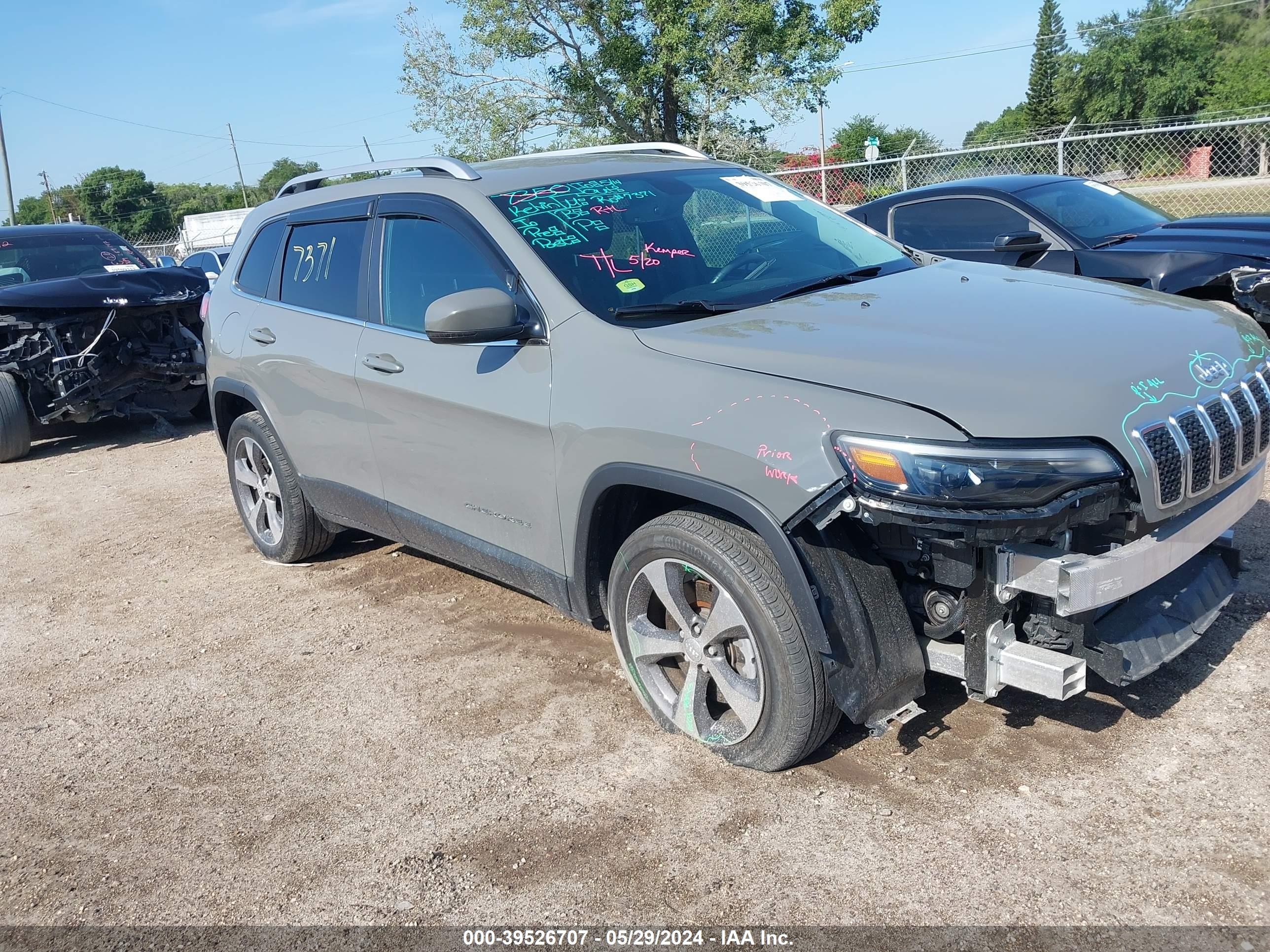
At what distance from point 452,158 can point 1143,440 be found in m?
2.92

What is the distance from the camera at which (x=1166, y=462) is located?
8.95 feet

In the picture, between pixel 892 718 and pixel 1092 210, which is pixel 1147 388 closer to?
pixel 892 718

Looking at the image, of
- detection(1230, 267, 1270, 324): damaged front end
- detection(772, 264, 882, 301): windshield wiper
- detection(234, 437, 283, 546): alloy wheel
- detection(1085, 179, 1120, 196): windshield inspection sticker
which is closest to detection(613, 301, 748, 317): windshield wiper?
detection(772, 264, 882, 301): windshield wiper

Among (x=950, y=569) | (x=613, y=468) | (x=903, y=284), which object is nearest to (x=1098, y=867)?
(x=950, y=569)

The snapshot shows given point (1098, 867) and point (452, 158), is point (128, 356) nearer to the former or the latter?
point (452, 158)

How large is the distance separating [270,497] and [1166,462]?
4.38m

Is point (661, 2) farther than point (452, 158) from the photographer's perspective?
Yes

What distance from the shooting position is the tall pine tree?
58812mm

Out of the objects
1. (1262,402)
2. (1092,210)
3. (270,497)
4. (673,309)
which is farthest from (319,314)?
(1092,210)

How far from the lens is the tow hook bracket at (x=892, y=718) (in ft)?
9.73

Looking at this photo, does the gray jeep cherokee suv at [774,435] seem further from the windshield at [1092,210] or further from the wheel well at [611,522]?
the windshield at [1092,210]

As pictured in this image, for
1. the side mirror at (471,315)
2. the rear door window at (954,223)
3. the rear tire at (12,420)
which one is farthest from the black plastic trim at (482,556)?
the rear tire at (12,420)

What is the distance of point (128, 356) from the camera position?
30.2ft

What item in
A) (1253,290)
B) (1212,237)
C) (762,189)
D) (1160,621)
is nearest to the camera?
(1160,621)
